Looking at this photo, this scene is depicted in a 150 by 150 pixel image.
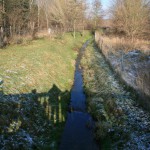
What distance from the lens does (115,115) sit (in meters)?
10.8

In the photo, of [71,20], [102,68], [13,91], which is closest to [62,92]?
[13,91]

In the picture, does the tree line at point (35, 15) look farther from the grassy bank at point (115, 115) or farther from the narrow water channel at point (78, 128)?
the narrow water channel at point (78, 128)

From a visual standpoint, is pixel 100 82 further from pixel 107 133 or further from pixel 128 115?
pixel 107 133

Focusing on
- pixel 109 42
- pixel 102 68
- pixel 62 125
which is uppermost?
pixel 109 42

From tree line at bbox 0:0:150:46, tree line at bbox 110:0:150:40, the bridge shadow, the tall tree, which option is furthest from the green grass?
the tall tree

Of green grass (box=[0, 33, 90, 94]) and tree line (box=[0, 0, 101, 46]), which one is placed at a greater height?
tree line (box=[0, 0, 101, 46])

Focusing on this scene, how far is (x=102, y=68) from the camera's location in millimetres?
20062

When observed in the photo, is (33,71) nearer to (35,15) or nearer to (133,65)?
(133,65)

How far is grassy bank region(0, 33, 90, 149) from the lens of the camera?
8.62m

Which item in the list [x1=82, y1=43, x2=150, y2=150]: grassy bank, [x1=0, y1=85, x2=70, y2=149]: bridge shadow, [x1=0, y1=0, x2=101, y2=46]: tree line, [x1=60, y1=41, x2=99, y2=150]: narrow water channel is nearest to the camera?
[x1=0, y1=85, x2=70, y2=149]: bridge shadow

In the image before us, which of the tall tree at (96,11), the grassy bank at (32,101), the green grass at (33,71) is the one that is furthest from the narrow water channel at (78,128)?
the tall tree at (96,11)

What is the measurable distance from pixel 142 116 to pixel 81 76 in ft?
30.6

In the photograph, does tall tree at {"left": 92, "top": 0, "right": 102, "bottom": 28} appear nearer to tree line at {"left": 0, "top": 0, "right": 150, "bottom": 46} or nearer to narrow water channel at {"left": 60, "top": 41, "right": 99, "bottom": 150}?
tree line at {"left": 0, "top": 0, "right": 150, "bottom": 46}

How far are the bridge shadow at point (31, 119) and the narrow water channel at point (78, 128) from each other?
1.15ft
